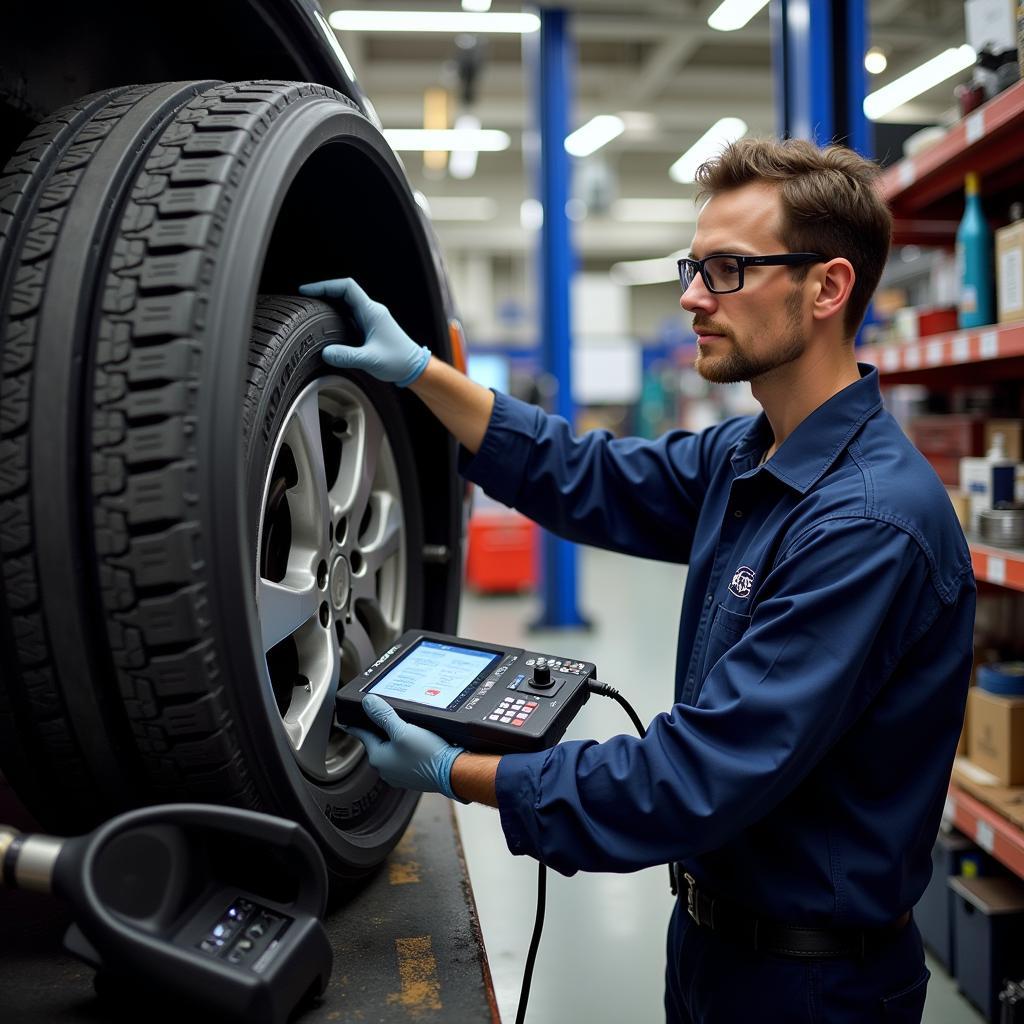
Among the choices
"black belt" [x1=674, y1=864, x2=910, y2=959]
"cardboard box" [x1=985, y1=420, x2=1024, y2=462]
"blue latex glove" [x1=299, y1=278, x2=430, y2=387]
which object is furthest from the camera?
"cardboard box" [x1=985, y1=420, x2=1024, y2=462]

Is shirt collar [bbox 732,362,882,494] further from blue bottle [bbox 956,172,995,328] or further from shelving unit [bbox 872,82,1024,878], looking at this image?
blue bottle [bbox 956,172,995,328]

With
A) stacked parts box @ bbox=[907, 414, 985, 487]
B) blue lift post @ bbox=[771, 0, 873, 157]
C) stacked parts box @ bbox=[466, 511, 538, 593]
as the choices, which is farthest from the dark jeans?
stacked parts box @ bbox=[466, 511, 538, 593]

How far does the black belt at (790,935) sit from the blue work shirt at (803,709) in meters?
0.02

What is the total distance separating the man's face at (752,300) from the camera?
131cm

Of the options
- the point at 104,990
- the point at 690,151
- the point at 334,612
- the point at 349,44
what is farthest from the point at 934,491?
the point at 690,151

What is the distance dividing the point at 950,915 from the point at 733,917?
1.29 metres

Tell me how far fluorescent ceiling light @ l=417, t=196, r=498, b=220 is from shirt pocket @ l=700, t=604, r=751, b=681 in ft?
44.7

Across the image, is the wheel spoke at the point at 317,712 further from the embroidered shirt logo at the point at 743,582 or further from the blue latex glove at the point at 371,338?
the embroidered shirt logo at the point at 743,582

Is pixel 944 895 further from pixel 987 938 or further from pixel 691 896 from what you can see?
pixel 691 896

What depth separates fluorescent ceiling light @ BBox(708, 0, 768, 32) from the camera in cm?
Result: 610

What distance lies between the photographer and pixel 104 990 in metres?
0.88

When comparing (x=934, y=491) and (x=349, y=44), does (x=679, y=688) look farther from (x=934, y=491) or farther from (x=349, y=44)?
(x=349, y=44)

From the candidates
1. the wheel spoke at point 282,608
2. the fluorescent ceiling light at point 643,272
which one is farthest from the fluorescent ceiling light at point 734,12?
the fluorescent ceiling light at point 643,272

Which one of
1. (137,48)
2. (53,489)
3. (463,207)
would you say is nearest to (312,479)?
(53,489)
